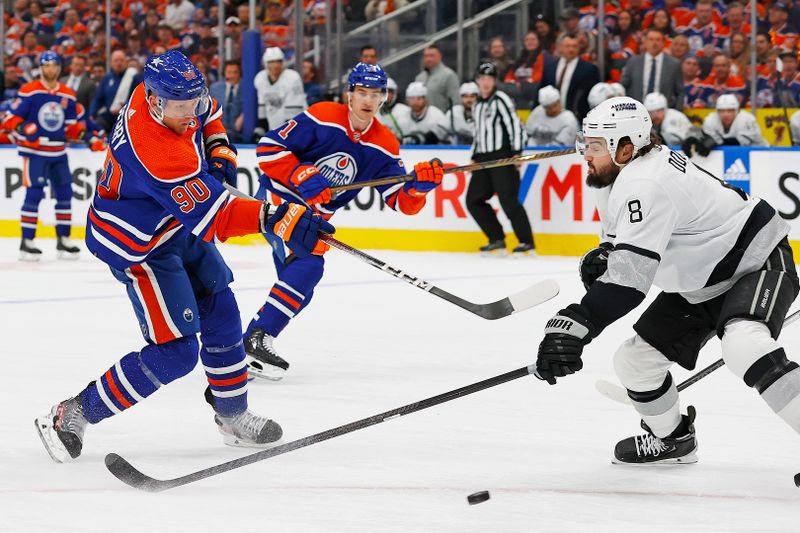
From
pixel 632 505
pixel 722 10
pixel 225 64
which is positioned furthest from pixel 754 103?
pixel 632 505

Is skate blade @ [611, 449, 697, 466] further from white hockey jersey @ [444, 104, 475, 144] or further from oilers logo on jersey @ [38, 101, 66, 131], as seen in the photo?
oilers logo on jersey @ [38, 101, 66, 131]

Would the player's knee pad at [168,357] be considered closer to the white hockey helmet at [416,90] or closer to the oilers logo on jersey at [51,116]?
the oilers logo on jersey at [51,116]

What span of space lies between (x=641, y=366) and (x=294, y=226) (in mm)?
935

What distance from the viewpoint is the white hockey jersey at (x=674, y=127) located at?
8.70 meters

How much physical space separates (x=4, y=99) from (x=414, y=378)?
8.17 metres

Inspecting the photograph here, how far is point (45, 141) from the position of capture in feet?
30.5

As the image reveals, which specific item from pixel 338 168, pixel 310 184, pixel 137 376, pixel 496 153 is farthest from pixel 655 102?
pixel 137 376

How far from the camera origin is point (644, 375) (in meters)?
3.28

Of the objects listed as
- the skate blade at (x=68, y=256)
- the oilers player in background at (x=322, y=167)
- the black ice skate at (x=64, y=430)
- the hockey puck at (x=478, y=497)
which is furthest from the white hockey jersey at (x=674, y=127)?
the hockey puck at (x=478, y=497)

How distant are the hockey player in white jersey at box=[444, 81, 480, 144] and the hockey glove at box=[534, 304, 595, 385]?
673 centimetres

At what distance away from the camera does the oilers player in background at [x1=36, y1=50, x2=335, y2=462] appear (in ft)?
10.9

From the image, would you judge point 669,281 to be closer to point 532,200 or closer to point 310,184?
point 310,184

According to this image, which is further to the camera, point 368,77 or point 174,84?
point 368,77

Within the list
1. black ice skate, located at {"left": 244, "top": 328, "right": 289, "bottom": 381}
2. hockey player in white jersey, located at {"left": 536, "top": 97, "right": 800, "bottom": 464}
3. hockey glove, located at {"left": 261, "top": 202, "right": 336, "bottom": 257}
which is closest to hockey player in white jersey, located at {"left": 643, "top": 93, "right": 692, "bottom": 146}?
black ice skate, located at {"left": 244, "top": 328, "right": 289, "bottom": 381}
